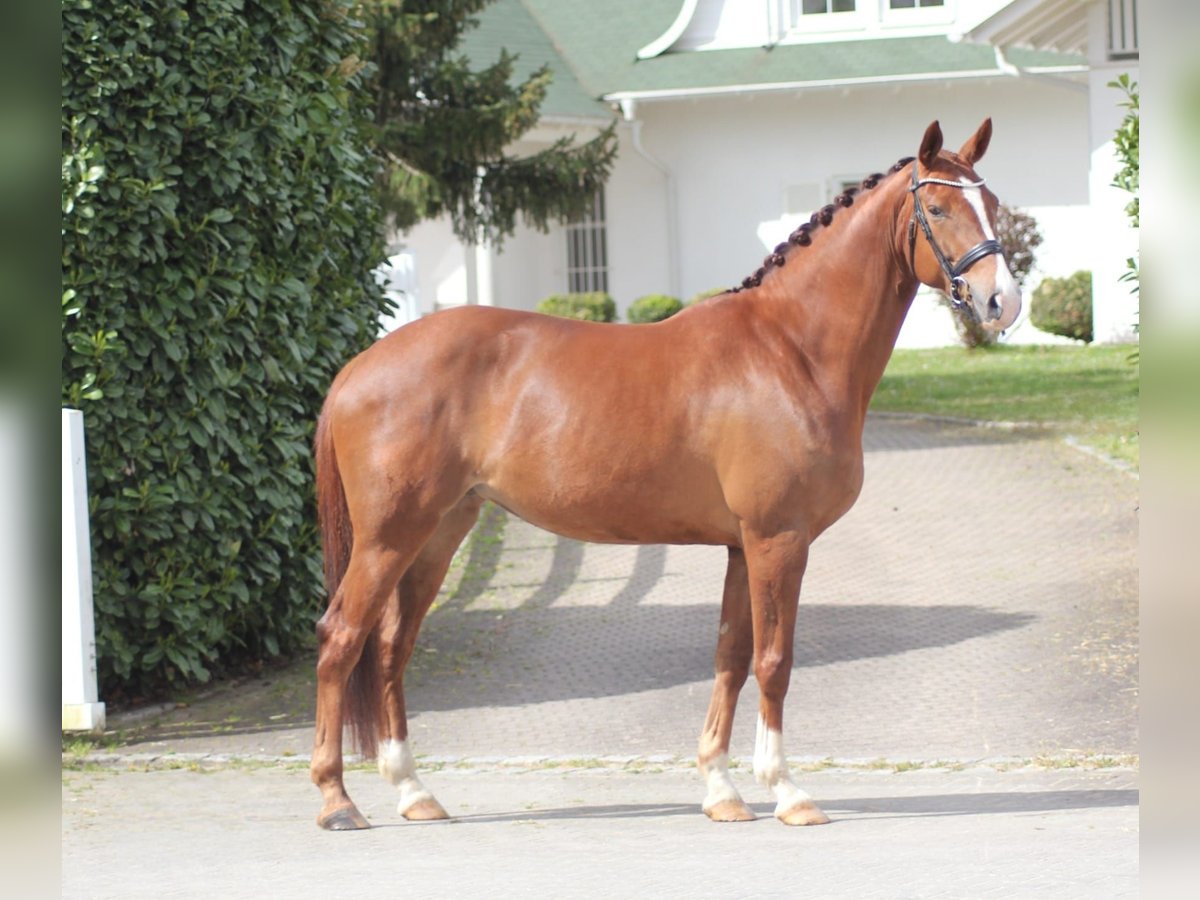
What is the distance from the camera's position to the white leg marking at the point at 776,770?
5.50 metres

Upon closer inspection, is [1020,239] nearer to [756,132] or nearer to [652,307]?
[756,132]

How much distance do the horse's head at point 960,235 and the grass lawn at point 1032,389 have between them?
29.7 feet

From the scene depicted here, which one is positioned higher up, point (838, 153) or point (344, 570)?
→ point (838, 153)

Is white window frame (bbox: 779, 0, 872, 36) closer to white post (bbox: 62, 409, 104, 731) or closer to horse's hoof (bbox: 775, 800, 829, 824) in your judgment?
white post (bbox: 62, 409, 104, 731)

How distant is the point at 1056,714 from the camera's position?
23.3 feet

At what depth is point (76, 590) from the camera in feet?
21.9

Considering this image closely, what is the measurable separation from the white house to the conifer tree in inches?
257

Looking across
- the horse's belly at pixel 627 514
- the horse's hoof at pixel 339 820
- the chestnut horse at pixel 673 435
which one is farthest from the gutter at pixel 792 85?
the horse's hoof at pixel 339 820

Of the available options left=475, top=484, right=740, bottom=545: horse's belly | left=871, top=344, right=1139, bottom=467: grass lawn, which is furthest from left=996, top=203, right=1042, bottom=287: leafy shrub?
left=475, top=484, right=740, bottom=545: horse's belly

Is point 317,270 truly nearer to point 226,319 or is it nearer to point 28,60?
point 226,319

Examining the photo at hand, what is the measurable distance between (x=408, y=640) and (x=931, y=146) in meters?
2.77

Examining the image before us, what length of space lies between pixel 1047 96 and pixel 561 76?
819 cm

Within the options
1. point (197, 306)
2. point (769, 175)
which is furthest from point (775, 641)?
point (769, 175)

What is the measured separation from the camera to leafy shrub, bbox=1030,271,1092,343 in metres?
22.9
